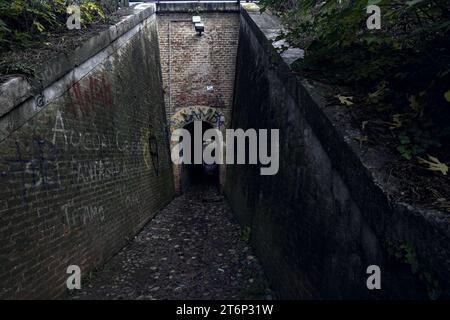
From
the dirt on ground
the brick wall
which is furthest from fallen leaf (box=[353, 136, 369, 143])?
the brick wall

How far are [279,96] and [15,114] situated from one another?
145 inches

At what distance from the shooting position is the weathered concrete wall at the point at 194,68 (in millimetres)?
11844

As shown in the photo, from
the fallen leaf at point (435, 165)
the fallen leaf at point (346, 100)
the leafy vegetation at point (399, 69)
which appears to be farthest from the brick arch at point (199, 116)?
the fallen leaf at point (435, 165)

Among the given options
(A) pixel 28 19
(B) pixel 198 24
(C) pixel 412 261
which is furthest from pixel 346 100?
(B) pixel 198 24

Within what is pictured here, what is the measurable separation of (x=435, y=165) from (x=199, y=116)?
9.81 m

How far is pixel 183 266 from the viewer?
601 centimetres

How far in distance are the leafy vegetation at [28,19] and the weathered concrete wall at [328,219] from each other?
152 inches

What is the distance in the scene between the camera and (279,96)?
5219 millimetres

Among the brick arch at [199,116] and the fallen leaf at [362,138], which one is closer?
the fallen leaf at [362,138]

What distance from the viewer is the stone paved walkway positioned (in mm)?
4980

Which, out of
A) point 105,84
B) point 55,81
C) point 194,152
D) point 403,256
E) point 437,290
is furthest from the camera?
point 194,152

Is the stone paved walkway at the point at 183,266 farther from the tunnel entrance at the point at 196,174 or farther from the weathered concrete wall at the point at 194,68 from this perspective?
the weathered concrete wall at the point at 194,68
